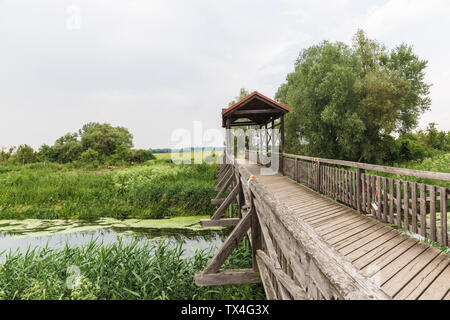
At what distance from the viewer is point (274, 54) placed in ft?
191

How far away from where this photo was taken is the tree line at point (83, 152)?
31.9 meters

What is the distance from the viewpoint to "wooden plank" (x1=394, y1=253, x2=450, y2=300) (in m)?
2.54

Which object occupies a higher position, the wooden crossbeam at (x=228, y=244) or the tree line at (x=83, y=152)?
the tree line at (x=83, y=152)

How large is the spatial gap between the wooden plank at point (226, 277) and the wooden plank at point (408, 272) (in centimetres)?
174

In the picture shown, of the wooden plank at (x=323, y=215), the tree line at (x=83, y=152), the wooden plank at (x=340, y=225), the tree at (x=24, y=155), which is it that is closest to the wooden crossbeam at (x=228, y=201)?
the wooden plank at (x=323, y=215)

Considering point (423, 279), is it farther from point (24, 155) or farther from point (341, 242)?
point (24, 155)

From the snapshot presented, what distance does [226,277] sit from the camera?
3.84 metres

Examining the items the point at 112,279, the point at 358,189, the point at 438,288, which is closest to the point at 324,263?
the point at 438,288

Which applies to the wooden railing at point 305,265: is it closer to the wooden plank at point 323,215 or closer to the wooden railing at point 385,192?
the wooden plank at point 323,215

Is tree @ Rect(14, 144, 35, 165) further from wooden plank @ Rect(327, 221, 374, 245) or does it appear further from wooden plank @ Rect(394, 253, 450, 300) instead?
wooden plank @ Rect(394, 253, 450, 300)

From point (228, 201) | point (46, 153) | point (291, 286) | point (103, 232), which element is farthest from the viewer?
point (46, 153)

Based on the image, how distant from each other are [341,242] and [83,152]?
117 feet
